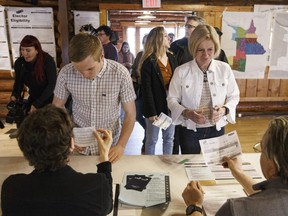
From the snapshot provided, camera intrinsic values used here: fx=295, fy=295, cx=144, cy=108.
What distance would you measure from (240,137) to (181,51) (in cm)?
199

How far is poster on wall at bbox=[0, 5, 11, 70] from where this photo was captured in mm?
4906

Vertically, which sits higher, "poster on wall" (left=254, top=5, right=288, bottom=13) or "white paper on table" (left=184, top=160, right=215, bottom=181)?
"poster on wall" (left=254, top=5, right=288, bottom=13)

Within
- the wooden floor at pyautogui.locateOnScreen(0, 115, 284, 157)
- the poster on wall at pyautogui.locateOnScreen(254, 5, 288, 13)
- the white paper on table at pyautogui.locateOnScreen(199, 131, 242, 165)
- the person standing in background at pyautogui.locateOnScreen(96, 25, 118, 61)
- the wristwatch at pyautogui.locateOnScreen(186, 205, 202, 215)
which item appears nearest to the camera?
the wristwatch at pyautogui.locateOnScreen(186, 205, 202, 215)

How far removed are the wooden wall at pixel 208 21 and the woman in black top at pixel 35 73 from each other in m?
1.66

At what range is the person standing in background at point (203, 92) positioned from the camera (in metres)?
1.94

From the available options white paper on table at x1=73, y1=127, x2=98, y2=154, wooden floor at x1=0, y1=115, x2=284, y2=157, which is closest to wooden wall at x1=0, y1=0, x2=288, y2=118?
wooden floor at x1=0, y1=115, x2=284, y2=157

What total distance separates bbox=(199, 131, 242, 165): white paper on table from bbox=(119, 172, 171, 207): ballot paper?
26cm

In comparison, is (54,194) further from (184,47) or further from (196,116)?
(184,47)

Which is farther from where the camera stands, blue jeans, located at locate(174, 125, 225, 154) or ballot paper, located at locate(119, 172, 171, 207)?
blue jeans, located at locate(174, 125, 225, 154)

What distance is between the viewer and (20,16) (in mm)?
4895

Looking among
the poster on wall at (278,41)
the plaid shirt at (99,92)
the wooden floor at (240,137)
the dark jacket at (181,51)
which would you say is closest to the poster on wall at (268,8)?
the poster on wall at (278,41)

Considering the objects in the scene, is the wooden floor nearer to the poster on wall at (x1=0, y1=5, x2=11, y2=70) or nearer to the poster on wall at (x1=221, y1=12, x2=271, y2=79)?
the poster on wall at (x1=221, y1=12, x2=271, y2=79)

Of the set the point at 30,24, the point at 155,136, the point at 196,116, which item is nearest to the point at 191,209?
the point at 196,116

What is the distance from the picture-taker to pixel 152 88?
2857mm
